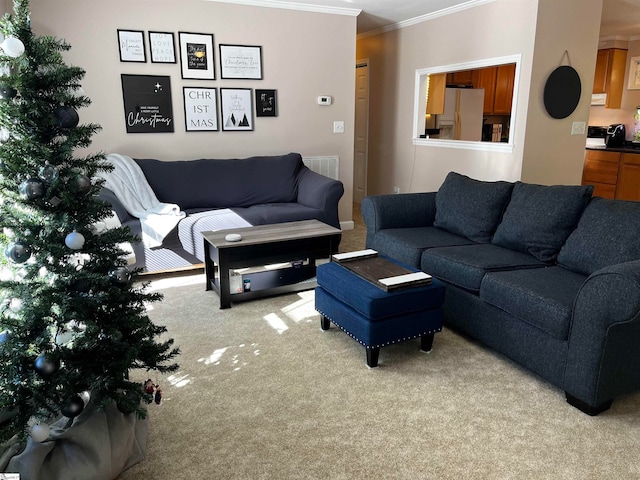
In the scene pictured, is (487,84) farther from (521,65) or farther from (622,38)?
(521,65)

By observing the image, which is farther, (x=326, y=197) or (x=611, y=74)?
(x=611, y=74)

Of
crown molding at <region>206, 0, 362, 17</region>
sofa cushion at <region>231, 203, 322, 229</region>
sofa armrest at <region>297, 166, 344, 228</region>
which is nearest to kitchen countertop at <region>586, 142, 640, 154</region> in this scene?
crown molding at <region>206, 0, 362, 17</region>

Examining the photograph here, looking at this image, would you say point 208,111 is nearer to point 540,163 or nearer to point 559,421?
point 540,163

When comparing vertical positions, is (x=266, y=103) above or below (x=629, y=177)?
above

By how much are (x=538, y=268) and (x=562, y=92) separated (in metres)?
2.51

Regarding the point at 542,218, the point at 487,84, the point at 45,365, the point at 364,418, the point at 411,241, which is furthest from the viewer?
the point at 487,84

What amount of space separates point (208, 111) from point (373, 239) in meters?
2.31

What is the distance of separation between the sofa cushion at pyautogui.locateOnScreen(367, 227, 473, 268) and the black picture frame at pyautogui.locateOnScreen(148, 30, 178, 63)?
2.67 meters

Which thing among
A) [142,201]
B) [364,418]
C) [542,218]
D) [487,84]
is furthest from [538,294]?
[487,84]

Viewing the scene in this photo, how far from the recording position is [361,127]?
6863 mm

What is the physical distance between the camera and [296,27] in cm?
489

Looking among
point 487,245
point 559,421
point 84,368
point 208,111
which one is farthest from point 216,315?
point 208,111

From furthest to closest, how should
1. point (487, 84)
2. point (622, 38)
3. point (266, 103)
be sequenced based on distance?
point (622, 38) < point (487, 84) < point (266, 103)

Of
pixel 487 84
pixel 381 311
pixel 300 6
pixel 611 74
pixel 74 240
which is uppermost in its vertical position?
pixel 300 6
